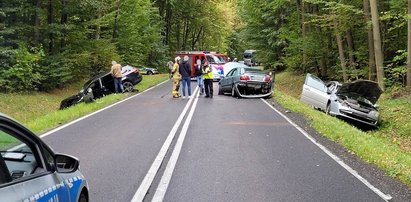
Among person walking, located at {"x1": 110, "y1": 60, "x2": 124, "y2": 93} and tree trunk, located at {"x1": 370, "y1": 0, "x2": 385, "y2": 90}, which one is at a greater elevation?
tree trunk, located at {"x1": 370, "y1": 0, "x2": 385, "y2": 90}

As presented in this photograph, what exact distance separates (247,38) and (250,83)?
24.7 metres

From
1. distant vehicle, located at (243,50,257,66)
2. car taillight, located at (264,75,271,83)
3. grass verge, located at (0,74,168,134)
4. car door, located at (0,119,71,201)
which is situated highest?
car door, located at (0,119,71,201)

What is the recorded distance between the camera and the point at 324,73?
32.6 metres

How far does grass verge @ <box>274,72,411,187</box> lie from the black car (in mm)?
7905

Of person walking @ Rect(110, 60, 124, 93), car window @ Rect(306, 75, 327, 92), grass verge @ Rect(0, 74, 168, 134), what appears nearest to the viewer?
grass verge @ Rect(0, 74, 168, 134)

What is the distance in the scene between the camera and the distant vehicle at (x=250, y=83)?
21922 millimetres

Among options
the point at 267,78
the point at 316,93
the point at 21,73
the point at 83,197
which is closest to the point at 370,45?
the point at 267,78

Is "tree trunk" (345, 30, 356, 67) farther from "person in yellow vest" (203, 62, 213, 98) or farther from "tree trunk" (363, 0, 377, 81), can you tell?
"person in yellow vest" (203, 62, 213, 98)

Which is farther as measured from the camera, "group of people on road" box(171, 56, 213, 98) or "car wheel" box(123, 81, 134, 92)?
"car wheel" box(123, 81, 134, 92)

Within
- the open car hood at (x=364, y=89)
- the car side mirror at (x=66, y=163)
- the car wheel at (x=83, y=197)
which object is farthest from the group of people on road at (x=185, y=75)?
the car side mirror at (x=66, y=163)

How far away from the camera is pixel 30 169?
3654 millimetres

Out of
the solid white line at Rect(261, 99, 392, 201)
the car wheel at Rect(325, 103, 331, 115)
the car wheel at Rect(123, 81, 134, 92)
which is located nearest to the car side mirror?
the solid white line at Rect(261, 99, 392, 201)

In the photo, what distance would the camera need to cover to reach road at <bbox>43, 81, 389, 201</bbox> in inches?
265

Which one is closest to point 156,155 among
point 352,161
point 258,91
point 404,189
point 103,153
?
point 103,153
